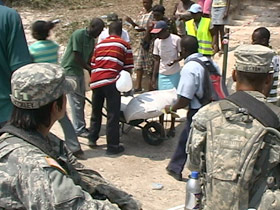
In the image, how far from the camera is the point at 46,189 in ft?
6.95

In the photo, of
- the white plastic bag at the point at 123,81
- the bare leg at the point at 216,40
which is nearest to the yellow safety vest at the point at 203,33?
the bare leg at the point at 216,40

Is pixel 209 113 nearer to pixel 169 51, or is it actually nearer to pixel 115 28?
pixel 115 28

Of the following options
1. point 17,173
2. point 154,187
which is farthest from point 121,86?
point 17,173

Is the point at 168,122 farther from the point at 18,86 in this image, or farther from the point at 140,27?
the point at 18,86

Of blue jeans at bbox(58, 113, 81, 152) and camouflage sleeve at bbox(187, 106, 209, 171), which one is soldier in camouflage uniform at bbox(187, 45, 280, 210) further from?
blue jeans at bbox(58, 113, 81, 152)

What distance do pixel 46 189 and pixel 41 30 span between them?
3.91 metres

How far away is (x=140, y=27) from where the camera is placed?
8.88 meters

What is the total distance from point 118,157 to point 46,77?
14.4 ft

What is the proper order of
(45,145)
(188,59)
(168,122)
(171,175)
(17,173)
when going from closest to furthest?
(17,173), (45,145), (188,59), (171,175), (168,122)

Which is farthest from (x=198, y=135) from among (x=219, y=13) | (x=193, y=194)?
(x=219, y=13)

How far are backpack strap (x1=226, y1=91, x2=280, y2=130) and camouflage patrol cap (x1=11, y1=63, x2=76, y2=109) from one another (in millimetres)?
981

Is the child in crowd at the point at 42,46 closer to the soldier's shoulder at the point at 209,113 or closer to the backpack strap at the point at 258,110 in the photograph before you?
the soldier's shoulder at the point at 209,113

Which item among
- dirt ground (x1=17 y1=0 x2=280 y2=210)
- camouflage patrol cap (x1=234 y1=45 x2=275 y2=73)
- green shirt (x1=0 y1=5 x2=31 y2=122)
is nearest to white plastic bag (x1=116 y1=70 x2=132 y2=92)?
dirt ground (x1=17 y1=0 x2=280 y2=210)

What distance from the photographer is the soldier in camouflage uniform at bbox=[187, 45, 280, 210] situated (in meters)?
2.69
